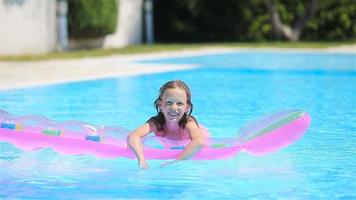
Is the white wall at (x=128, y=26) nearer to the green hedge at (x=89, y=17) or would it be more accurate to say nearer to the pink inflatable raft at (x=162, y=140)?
the green hedge at (x=89, y=17)

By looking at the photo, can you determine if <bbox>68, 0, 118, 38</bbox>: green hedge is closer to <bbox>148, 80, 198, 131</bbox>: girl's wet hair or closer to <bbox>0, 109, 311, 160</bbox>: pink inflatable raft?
<bbox>0, 109, 311, 160</bbox>: pink inflatable raft

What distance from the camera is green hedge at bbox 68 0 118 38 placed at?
20.0m

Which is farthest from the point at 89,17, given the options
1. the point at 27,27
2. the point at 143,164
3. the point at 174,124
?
the point at 143,164

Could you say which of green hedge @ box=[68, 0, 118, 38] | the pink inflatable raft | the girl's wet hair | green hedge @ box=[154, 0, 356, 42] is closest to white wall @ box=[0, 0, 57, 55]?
green hedge @ box=[68, 0, 118, 38]

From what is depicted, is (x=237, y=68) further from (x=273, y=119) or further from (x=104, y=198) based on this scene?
(x=104, y=198)

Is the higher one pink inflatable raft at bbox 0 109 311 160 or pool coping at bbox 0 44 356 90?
pink inflatable raft at bbox 0 109 311 160

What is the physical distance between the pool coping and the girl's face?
5.92 meters

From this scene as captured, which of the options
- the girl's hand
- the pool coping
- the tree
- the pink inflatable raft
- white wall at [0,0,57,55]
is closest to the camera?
the girl's hand

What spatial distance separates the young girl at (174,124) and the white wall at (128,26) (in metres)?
16.6

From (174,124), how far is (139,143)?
0.32 metres

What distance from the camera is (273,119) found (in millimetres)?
6203

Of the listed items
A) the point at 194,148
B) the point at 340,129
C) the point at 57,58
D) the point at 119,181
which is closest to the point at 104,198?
the point at 119,181

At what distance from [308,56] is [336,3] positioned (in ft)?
20.5

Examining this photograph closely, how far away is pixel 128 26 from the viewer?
23656 millimetres
